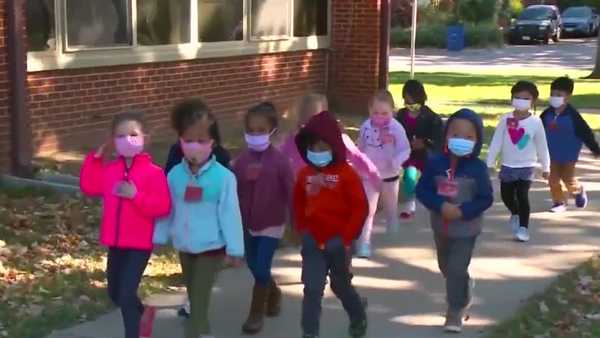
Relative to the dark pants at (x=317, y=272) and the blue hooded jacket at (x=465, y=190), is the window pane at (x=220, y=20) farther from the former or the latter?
the dark pants at (x=317, y=272)

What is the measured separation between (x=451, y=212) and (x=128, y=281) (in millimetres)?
1901

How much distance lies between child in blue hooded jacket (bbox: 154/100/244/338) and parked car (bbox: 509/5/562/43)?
140ft

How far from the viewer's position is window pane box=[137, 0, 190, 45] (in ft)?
41.5

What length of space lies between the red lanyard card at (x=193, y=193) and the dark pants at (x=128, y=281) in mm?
371

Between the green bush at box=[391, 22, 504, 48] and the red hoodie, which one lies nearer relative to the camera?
→ the red hoodie

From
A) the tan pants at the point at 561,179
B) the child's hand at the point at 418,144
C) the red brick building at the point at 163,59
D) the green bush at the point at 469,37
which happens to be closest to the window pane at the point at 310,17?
the red brick building at the point at 163,59

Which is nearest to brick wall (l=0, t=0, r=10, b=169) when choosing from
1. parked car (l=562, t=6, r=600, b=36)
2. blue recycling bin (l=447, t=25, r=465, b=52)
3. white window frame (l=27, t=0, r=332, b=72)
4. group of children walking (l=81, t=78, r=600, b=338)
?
white window frame (l=27, t=0, r=332, b=72)

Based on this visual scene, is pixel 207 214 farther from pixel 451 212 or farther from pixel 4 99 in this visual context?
pixel 4 99

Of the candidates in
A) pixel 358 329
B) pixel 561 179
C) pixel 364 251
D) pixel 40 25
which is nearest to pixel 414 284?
pixel 364 251

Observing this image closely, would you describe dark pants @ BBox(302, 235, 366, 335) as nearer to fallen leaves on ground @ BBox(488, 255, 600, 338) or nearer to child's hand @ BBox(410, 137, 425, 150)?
fallen leaves on ground @ BBox(488, 255, 600, 338)

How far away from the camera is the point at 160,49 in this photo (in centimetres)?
1284

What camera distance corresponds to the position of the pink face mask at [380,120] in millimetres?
7953

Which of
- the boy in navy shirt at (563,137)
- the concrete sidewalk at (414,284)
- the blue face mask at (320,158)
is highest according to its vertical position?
the blue face mask at (320,158)

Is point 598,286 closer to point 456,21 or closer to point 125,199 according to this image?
point 125,199
